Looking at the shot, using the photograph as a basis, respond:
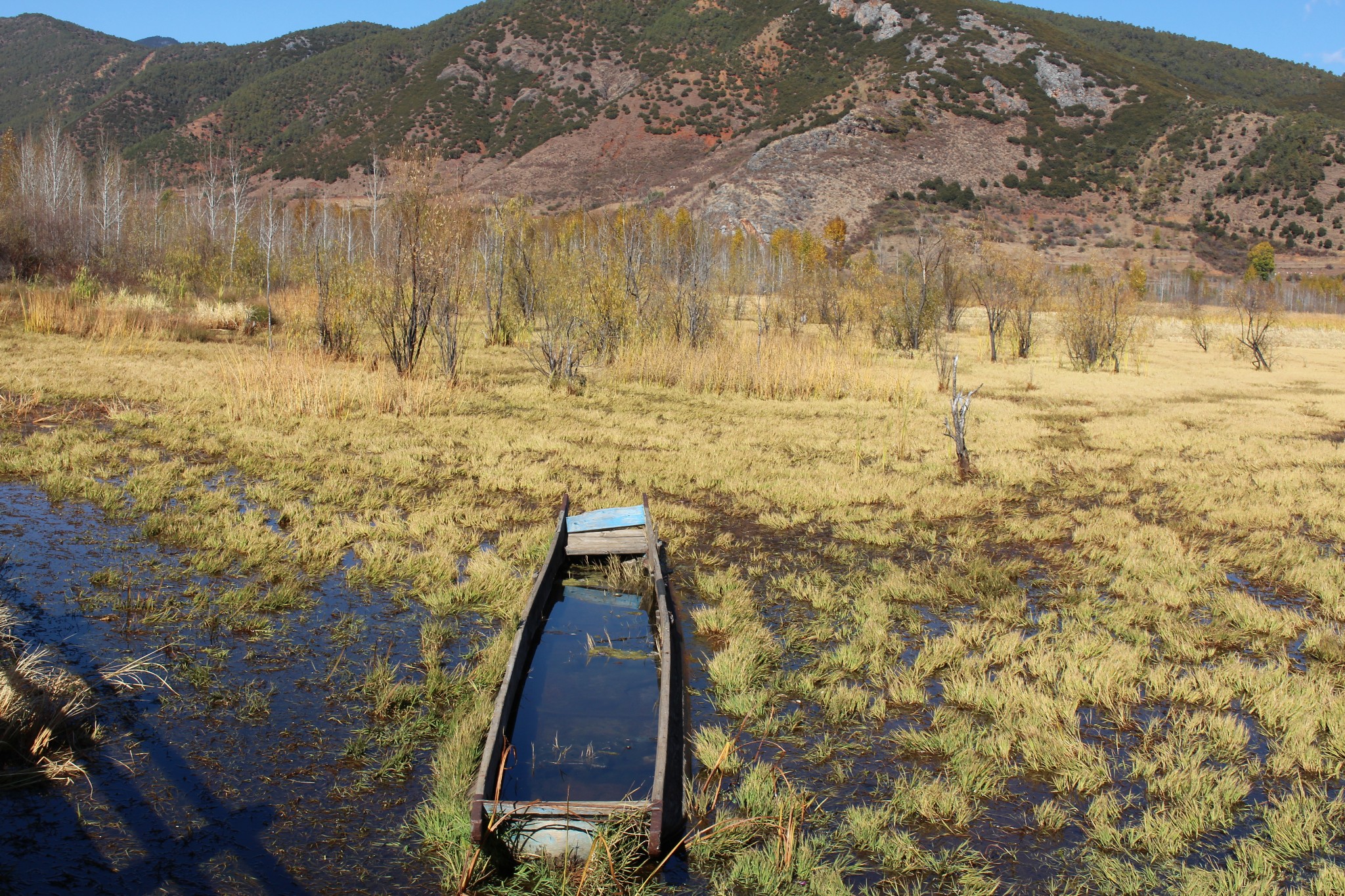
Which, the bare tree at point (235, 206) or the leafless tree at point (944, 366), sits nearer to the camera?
the leafless tree at point (944, 366)

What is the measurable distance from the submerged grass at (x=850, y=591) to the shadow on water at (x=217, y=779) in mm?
168

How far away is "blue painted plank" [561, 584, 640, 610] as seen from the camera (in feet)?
20.7

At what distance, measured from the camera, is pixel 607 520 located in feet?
23.1

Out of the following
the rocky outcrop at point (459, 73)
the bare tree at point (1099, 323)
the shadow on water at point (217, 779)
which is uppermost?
the rocky outcrop at point (459, 73)

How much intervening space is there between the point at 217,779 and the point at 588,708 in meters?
1.84

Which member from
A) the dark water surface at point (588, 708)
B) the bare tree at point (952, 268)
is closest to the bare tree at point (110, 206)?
the bare tree at point (952, 268)

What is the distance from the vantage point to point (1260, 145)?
232 feet

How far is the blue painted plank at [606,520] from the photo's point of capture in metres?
6.93

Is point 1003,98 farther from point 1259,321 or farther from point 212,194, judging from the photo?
point 212,194

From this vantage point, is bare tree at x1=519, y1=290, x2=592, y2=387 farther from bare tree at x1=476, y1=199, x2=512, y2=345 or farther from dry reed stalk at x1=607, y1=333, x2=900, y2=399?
bare tree at x1=476, y1=199, x2=512, y2=345

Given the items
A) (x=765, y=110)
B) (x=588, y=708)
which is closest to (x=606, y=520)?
(x=588, y=708)

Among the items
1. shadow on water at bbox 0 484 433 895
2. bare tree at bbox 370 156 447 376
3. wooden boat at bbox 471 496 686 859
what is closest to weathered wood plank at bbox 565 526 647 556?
wooden boat at bbox 471 496 686 859

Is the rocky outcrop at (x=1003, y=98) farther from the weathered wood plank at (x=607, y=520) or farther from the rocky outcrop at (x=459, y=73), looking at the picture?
the weathered wood plank at (x=607, y=520)

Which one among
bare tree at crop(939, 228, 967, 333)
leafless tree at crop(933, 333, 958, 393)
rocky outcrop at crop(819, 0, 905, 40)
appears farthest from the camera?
rocky outcrop at crop(819, 0, 905, 40)
